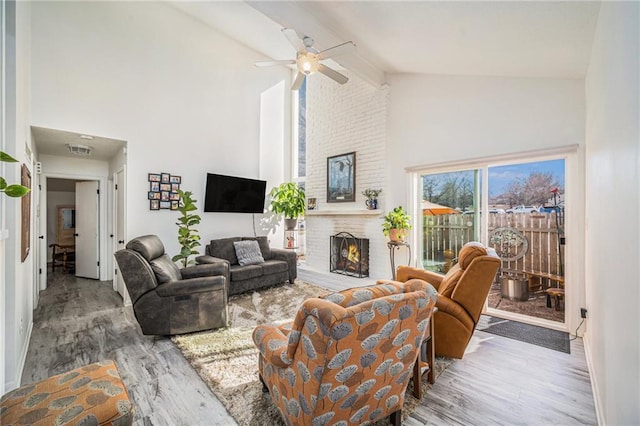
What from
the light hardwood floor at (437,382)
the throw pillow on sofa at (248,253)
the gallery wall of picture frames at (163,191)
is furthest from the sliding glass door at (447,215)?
the gallery wall of picture frames at (163,191)

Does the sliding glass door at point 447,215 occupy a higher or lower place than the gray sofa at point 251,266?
higher

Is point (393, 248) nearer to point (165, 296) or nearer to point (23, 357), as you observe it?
point (165, 296)

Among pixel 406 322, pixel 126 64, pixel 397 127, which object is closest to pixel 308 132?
pixel 397 127

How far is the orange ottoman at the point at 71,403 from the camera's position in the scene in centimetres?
108

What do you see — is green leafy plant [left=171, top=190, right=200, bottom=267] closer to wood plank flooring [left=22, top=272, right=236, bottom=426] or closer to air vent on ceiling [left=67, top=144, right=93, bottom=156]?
wood plank flooring [left=22, top=272, right=236, bottom=426]

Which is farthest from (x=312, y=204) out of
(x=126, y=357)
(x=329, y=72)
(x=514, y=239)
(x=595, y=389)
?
(x=595, y=389)

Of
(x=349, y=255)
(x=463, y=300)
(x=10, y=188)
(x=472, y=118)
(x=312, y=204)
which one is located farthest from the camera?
(x=312, y=204)

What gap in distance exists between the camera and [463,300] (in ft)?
7.50

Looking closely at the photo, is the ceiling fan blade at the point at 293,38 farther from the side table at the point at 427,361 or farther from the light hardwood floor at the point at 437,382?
the light hardwood floor at the point at 437,382

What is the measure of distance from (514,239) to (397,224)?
148cm

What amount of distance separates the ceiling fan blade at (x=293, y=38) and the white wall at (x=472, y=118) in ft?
6.75

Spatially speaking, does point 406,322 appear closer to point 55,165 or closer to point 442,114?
point 442,114

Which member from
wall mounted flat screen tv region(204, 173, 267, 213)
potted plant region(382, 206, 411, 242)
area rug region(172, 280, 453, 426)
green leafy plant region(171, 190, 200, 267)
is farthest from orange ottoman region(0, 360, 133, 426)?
wall mounted flat screen tv region(204, 173, 267, 213)

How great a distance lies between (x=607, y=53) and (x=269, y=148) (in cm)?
533
